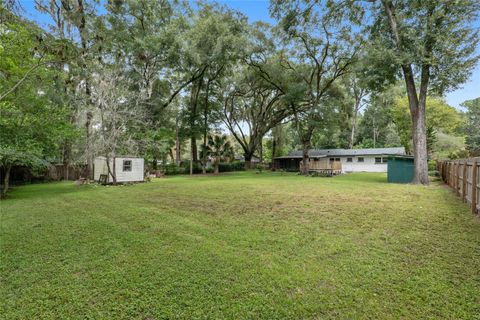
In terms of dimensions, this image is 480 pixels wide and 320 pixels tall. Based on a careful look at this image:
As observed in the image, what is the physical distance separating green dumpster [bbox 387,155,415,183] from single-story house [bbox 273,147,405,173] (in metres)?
8.27

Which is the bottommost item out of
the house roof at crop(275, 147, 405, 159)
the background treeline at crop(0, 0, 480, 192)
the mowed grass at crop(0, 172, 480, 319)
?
the mowed grass at crop(0, 172, 480, 319)

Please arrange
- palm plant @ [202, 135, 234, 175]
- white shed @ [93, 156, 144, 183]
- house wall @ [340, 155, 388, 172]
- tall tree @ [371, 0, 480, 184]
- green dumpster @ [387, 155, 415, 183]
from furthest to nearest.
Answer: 1. house wall @ [340, 155, 388, 172]
2. palm plant @ [202, 135, 234, 175]
3. white shed @ [93, 156, 144, 183]
4. green dumpster @ [387, 155, 415, 183]
5. tall tree @ [371, 0, 480, 184]

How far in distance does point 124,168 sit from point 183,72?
9892 mm

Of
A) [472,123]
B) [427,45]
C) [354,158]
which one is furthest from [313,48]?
[472,123]

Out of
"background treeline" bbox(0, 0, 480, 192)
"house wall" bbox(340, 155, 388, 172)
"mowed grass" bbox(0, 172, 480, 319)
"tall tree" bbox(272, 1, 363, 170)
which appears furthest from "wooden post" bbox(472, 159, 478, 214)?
"house wall" bbox(340, 155, 388, 172)

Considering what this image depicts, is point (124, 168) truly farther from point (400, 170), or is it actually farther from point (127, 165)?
point (400, 170)

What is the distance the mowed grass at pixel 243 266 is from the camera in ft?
7.51

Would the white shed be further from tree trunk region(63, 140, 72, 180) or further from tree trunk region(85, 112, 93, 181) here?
tree trunk region(63, 140, 72, 180)

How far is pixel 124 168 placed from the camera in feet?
45.9

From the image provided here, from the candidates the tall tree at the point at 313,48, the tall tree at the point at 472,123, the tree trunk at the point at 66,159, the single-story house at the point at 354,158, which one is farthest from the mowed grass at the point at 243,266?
the tall tree at the point at 472,123

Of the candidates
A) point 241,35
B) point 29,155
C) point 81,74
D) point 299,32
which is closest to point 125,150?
point 81,74

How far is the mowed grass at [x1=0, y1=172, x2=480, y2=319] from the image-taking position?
2289 mm

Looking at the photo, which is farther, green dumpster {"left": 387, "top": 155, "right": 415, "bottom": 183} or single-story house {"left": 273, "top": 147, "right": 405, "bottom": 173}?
single-story house {"left": 273, "top": 147, "right": 405, "bottom": 173}

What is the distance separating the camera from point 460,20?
10.5 metres
